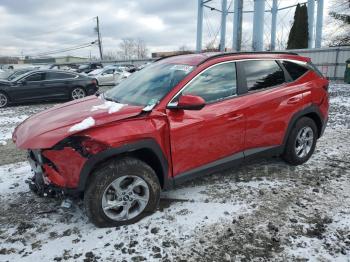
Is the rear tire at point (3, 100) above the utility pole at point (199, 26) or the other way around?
the other way around

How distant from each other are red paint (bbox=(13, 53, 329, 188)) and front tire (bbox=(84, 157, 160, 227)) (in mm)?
211

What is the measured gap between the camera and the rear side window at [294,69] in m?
4.70

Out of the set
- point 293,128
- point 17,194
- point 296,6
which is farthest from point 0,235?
point 296,6

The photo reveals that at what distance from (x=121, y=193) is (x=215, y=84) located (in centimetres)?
168

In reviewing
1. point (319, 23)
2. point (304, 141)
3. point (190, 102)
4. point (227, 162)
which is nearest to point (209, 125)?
point (190, 102)

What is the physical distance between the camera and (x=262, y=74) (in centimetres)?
439

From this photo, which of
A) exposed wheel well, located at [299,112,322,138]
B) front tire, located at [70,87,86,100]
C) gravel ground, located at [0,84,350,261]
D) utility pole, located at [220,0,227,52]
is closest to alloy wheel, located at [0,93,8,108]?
front tire, located at [70,87,86,100]

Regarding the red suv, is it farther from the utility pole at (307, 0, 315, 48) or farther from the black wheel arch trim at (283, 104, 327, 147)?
the utility pole at (307, 0, 315, 48)

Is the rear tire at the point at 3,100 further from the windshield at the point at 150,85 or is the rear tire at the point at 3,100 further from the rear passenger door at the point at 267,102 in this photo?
the rear passenger door at the point at 267,102

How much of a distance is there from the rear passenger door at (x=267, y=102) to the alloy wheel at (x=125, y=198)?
153cm

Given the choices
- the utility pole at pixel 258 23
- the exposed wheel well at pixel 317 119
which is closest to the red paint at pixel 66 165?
the exposed wheel well at pixel 317 119

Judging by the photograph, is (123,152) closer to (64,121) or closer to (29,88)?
(64,121)

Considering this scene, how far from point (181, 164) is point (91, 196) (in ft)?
3.38

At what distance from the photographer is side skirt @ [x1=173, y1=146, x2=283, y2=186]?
12.2 ft
